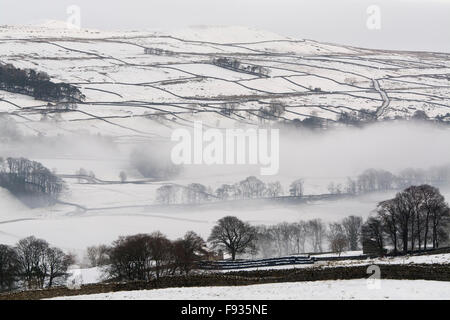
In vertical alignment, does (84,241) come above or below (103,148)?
below

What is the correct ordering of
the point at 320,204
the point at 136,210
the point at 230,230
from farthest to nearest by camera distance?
the point at 320,204
the point at 136,210
the point at 230,230

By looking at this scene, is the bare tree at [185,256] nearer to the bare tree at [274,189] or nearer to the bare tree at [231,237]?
the bare tree at [231,237]

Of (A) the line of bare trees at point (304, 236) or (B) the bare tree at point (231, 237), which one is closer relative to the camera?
(B) the bare tree at point (231, 237)

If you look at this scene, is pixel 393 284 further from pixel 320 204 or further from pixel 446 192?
pixel 446 192

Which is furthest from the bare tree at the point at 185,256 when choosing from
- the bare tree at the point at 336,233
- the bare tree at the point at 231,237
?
the bare tree at the point at 336,233

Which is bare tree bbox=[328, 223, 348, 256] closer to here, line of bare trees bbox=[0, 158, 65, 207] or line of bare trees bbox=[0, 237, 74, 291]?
line of bare trees bbox=[0, 237, 74, 291]

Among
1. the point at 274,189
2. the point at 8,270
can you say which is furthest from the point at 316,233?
the point at 8,270
